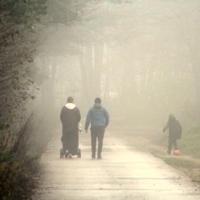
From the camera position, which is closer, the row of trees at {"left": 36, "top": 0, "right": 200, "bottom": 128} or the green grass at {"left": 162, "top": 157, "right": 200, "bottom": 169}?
the green grass at {"left": 162, "top": 157, "right": 200, "bottom": 169}

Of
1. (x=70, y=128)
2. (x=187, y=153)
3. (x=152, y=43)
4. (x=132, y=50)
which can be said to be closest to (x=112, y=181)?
(x=70, y=128)

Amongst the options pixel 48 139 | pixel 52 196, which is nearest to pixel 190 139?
pixel 48 139

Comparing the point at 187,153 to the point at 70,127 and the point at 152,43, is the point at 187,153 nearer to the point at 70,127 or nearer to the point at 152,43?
the point at 70,127

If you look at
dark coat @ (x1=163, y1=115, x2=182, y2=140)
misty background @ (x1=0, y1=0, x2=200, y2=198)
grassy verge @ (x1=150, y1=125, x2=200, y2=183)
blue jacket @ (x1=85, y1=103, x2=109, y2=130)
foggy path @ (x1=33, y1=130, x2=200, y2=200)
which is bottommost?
grassy verge @ (x1=150, y1=125, x2=200, y2=183)

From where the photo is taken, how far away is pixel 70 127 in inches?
566

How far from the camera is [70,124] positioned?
14.4m

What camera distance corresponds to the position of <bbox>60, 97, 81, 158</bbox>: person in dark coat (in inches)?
565

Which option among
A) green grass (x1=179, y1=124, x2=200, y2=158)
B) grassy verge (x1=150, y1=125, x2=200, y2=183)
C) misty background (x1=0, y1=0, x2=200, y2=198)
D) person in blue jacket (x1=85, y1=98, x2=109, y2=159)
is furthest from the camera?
misty background (x1=0, y1=0, x2=200, y2=198)

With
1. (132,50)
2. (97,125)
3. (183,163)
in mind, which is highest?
(132,50)

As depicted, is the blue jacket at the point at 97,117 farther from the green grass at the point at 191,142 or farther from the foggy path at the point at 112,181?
the green grass at the point at 191,142

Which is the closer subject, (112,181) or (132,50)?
(112,181)

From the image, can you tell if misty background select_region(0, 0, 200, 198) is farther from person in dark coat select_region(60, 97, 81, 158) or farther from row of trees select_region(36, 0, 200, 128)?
person in dark coat select_region(60, 97, 81, 158)

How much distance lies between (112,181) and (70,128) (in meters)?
5.09

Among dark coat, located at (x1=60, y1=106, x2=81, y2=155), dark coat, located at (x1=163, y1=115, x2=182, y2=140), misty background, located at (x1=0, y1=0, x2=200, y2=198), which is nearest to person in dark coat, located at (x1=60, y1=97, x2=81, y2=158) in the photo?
dark coat, located at (x1=60, y1=106, x2=81, y2=155)
